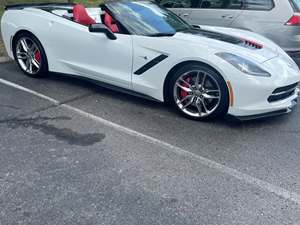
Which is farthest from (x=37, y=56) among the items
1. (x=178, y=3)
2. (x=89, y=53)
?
(x=178, y=3)

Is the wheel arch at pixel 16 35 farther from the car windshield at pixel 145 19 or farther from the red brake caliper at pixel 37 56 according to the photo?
the car windshield at pixel 145 19

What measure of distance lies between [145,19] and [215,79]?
4.71 ft

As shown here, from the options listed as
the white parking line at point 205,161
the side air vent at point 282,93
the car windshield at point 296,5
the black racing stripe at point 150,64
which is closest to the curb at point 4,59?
the white parking line at point 205,161

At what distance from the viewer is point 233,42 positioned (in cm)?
414

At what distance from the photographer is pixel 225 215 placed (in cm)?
248

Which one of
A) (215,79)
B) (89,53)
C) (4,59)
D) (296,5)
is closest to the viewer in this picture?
(215,79)

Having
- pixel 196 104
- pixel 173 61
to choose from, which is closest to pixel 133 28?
pixel 173 61

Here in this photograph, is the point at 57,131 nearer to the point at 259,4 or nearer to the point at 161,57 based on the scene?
the point at 161,57

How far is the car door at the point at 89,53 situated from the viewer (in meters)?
4.29

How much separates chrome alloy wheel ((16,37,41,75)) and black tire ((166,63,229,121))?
87.5 inches

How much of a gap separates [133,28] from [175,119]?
4.31 ft

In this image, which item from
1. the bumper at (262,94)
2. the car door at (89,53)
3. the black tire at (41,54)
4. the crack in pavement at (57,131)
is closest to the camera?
the crack in pavement at (57,131)

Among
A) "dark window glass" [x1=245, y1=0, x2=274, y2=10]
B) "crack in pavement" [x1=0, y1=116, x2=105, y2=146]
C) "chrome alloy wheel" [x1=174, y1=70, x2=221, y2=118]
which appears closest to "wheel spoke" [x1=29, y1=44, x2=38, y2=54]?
"crack in pavement" [x1=0, y1=116, x2=105, y2=146]

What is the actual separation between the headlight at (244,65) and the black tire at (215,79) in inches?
7.9
